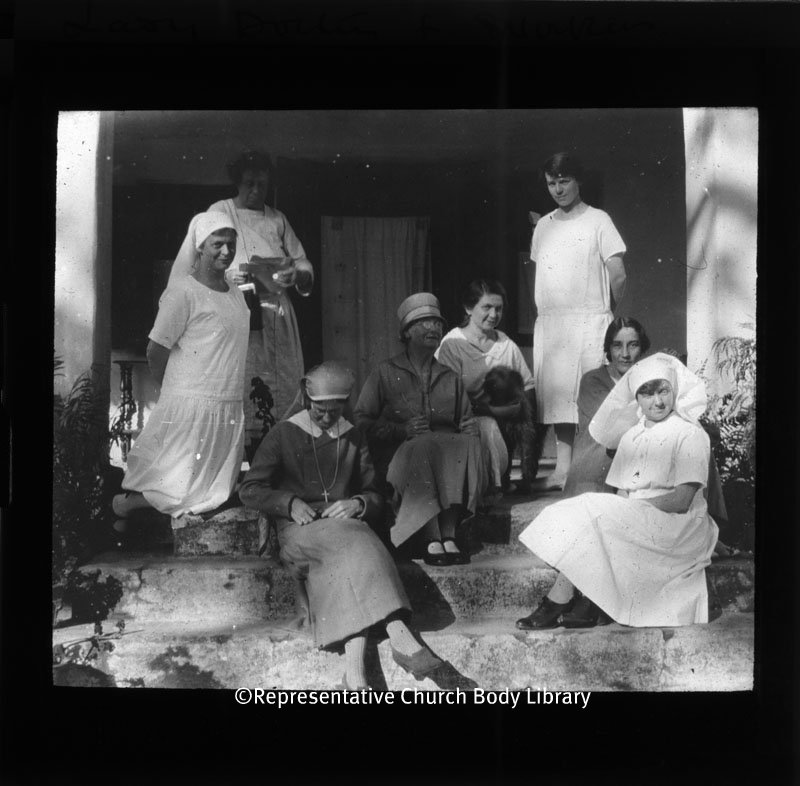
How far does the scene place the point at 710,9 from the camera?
311 cm

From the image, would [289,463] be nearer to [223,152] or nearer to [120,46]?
[223,152]

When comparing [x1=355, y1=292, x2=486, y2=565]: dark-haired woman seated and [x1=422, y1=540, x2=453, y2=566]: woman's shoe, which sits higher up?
[x1=355, y1=292, x2=486, y2=565]: dark-haired woman seated

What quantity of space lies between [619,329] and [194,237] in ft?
4.18

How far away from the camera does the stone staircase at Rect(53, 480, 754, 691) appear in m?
3.11

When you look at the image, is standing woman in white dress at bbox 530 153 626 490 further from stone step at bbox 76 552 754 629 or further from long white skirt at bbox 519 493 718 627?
stone step at bbox 76 552 754 629

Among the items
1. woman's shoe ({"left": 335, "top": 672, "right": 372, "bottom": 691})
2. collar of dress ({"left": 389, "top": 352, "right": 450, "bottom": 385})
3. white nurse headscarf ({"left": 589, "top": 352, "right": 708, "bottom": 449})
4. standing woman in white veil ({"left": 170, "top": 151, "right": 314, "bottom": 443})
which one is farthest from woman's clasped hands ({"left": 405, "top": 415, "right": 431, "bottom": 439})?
woman's shoe ({"left": 335, "top": 672, "right": 372, "bottom": 691})

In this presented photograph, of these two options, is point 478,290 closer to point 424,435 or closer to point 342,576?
point 424,435

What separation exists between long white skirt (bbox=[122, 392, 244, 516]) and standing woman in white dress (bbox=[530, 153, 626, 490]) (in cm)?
91

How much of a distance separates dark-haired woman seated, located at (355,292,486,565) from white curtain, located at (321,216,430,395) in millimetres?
41

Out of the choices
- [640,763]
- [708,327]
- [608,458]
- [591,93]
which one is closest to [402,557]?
[608,458]

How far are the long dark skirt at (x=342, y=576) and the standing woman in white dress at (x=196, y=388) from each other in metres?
0.29

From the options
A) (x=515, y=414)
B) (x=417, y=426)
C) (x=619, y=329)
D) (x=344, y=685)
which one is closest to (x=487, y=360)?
(x=515, y=414)

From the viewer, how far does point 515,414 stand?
3176mm

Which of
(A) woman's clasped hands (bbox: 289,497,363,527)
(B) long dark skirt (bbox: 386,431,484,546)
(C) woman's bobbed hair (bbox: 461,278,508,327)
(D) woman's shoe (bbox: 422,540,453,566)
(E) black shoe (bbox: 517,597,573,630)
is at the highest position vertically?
(C) woman's bobbed hair (bbox: 461,278,508,327)
